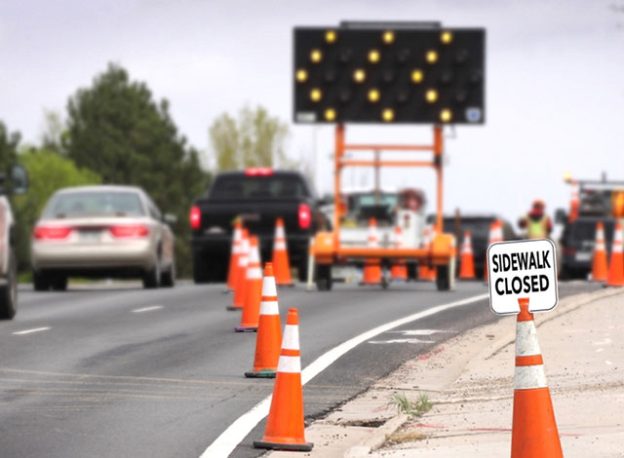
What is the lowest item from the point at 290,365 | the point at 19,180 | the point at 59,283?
the point at 59,283

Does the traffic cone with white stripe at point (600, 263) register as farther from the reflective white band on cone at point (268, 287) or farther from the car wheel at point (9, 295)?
the reflective white band on cone at point (268, 287)

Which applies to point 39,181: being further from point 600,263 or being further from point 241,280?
point 241,280

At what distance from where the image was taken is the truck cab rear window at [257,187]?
3259 cm

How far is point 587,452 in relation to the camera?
1023 cm

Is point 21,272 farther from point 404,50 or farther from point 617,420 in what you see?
point 617,420

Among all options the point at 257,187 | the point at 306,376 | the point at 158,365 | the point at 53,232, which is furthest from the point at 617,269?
the point at 306,376

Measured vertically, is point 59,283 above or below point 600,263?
below

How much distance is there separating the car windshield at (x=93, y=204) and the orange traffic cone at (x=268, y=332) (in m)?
15.0

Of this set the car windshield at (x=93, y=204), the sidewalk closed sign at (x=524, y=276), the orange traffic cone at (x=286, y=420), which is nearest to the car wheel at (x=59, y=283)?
the car windshield at (x=93, y=204)

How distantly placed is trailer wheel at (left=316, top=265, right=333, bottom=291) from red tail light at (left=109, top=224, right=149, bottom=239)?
9.77 feet

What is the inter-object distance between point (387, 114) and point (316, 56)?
49.1 inches

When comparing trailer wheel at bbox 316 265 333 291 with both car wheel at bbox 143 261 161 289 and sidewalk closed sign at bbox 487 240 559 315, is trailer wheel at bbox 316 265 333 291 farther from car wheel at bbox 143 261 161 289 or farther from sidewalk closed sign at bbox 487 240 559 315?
sidewalk closed sign at bbox 487 240 559 315

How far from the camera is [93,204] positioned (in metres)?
29.5

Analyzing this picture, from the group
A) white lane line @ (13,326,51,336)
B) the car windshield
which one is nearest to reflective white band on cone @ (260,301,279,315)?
white lane line @ (13,326,51,336)
